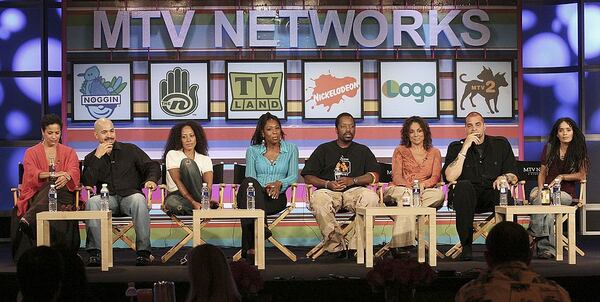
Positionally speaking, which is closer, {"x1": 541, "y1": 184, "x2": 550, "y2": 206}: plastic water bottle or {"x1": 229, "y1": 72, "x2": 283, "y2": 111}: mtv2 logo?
{"x1": 541, "y1": 184, "x2": 550, "y2": 206}: plastic water bottle

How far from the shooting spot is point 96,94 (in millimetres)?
9023

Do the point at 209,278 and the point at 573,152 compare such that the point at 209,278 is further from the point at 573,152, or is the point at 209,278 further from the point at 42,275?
the point at 573,152

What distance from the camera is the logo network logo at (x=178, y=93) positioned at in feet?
29.7

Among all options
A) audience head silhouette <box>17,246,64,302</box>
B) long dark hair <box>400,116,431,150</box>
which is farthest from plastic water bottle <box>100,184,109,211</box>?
audience head silhouette <box>17,246,64,302</box>

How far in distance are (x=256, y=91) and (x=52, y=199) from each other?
2.63 m

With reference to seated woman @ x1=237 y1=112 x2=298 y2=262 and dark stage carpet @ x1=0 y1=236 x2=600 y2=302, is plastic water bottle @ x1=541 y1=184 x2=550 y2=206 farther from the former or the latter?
seated woman @ x1=237 y1=112 x2=298 y2=262

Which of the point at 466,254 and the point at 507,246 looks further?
the point at 466,254

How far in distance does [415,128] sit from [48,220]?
3.09 meters

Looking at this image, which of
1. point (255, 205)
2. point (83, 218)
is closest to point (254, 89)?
point (255, 205)

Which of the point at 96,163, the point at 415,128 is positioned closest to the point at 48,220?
the point at 96,163

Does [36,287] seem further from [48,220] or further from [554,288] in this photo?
[48,220]

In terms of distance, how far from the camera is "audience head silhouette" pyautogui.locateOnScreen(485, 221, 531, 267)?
329 cm

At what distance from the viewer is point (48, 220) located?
688 cm

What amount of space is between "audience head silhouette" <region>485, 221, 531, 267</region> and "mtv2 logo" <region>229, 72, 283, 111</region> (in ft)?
19.1
